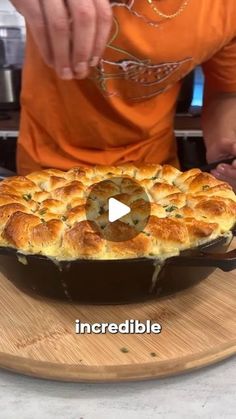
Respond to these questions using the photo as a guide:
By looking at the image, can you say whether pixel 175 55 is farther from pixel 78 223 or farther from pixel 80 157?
pixel 78 223

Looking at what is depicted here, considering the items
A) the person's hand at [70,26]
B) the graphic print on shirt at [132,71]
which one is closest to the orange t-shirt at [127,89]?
the graphic print on shirt at [132,71]

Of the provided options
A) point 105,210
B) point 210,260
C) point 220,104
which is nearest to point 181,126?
point 220,104

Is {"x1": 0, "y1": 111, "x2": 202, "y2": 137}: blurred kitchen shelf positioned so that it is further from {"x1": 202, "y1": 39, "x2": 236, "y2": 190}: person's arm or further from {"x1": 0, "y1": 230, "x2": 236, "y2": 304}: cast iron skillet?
{"x1": 0, "y1": 230, "x2": 236, "y2": 304}: cast iron skillet

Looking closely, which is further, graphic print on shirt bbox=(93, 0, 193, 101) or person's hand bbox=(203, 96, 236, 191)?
person's hand bbox=(203, 96, 236, 191)

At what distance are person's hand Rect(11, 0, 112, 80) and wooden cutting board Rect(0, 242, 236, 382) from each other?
335mm

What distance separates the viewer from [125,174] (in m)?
0.96

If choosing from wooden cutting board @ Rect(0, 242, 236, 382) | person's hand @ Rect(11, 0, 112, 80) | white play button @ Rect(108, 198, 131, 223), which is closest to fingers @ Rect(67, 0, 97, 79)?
person's hand @ Rect(11, 0, 112, 80)

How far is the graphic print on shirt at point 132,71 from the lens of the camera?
106 centimetres

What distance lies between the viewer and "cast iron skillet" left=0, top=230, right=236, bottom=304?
0.70 meters

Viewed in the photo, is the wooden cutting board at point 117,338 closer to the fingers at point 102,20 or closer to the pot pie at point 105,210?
the pot pie at point 105,210

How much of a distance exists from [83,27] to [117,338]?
1.27 feet

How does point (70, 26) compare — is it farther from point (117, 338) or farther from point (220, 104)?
point (220, 104)

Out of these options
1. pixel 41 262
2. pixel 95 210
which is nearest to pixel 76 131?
pixel 95 210

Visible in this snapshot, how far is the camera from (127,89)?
1.14m
